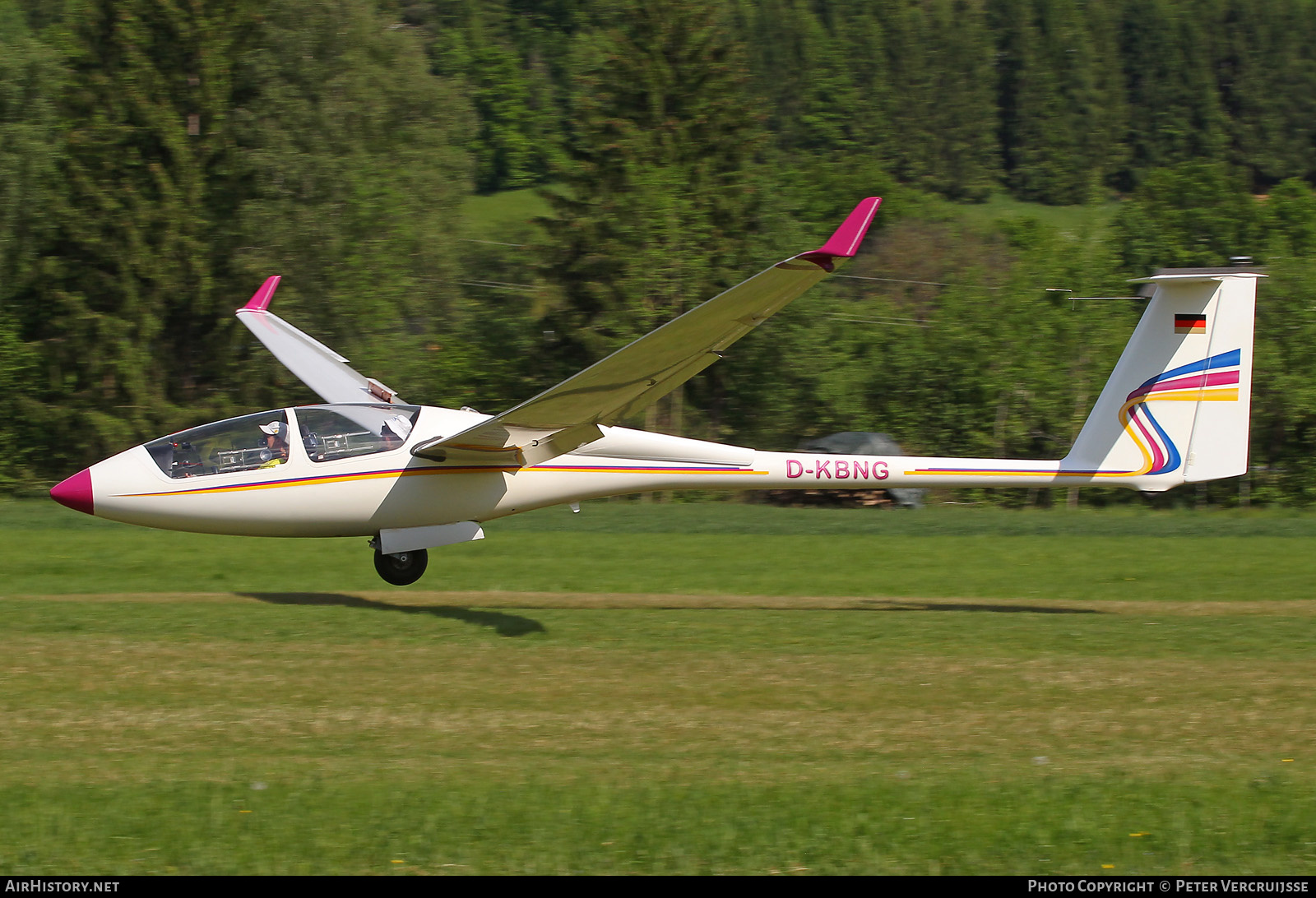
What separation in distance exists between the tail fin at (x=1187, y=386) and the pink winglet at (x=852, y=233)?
5.32 metres

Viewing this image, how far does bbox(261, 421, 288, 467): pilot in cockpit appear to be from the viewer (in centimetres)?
1215

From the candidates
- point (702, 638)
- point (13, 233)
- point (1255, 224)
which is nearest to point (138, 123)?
point (13, 233)

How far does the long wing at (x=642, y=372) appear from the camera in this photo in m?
8.80

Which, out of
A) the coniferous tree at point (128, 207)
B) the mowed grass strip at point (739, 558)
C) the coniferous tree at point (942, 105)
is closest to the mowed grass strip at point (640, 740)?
the mowed grass strip at point (739, 558)

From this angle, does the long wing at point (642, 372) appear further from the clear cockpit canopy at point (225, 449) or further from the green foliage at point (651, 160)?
the green foliage at point (651, 160)

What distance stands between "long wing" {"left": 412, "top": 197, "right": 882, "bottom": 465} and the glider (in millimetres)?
31

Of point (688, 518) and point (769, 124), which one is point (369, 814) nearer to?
point (688, 518)

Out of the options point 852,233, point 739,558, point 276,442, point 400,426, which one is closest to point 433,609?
point 400,426

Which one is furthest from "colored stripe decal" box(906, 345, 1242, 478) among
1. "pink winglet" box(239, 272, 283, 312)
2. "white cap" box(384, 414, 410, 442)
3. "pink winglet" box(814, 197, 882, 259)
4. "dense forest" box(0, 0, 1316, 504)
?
"dense forest" box(0, 0, 1316, 504)

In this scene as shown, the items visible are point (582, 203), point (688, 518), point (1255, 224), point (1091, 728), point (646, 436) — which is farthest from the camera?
point (1255, 224)

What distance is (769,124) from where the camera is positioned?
287 feet

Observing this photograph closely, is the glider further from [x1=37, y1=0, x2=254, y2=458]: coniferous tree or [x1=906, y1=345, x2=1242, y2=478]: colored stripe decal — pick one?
[x1=37, y1=0, x2=254, y2=458]: coniferous tree

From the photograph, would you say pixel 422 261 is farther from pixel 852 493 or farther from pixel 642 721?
pixel 642 721

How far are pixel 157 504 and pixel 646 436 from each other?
15.7ft
